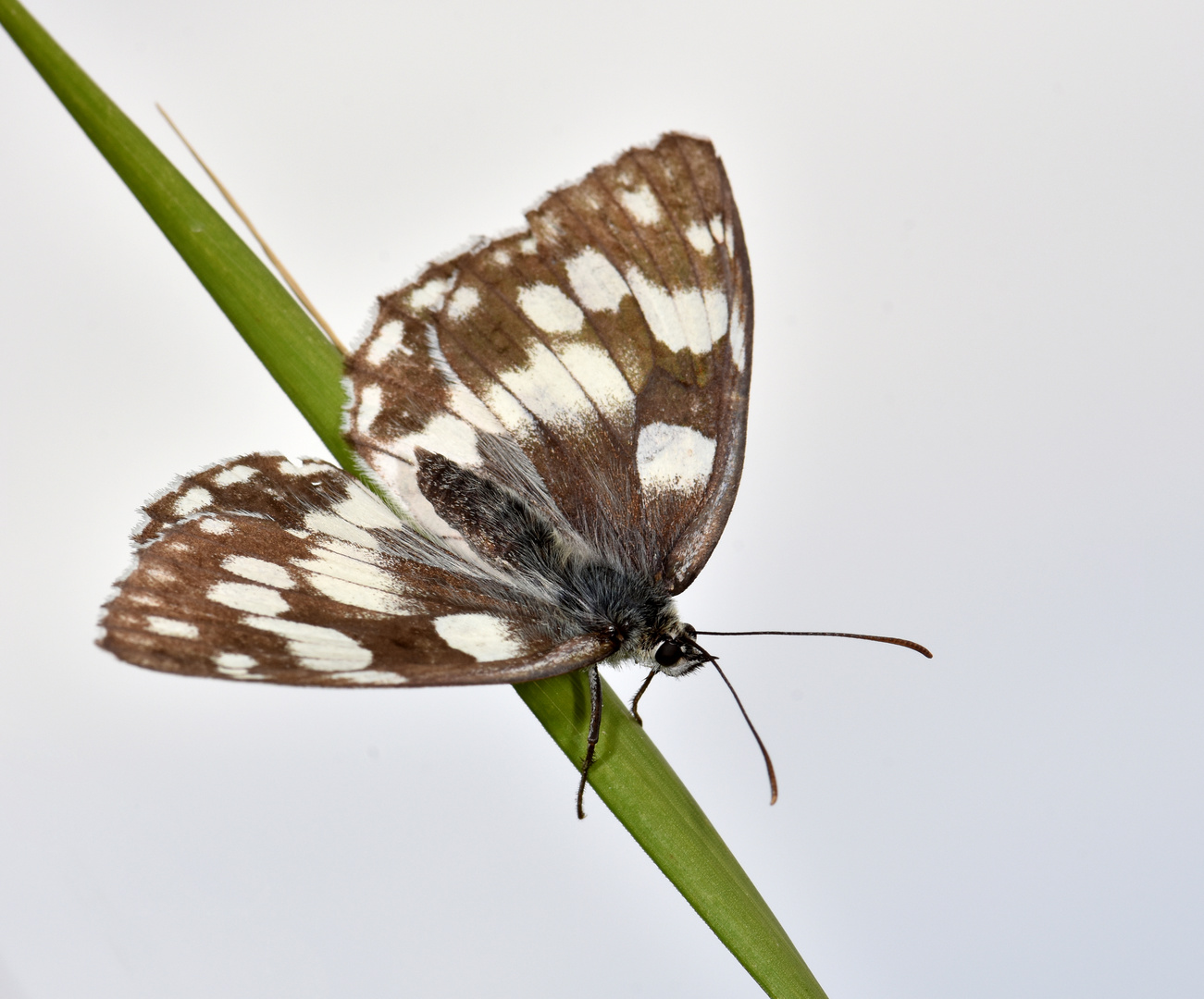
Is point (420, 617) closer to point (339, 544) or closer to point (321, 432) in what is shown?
point (339, 544)

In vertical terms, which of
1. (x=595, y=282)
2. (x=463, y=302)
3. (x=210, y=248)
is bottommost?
(x=595, y=282)

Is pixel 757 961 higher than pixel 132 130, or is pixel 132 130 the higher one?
pixel 132 130

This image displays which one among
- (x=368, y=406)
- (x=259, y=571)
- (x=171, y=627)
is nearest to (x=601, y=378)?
(x=368, y=406)

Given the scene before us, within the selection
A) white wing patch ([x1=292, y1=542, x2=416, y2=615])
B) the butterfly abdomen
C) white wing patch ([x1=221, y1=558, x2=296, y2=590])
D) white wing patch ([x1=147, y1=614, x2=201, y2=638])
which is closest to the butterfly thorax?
the butterfly abdomen

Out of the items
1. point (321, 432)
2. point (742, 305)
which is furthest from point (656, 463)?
point (321, 432)

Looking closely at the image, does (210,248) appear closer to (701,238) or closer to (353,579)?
(353,579)

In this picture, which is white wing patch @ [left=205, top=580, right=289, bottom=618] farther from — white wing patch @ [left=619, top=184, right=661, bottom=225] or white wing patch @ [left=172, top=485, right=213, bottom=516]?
white wing patch @ [left=619, top=184, right=661, bottom=225]
